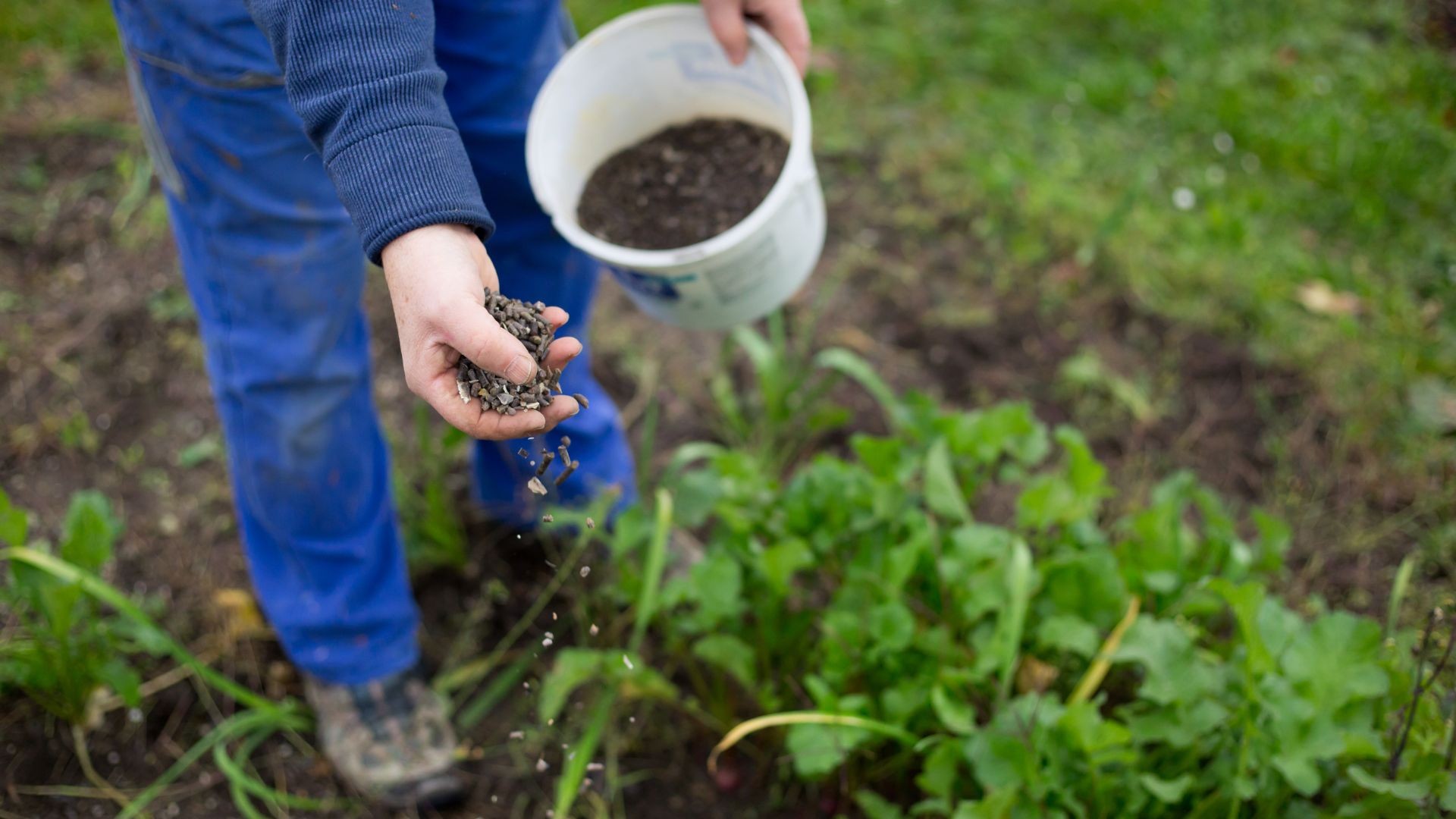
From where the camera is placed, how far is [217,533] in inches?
74.5

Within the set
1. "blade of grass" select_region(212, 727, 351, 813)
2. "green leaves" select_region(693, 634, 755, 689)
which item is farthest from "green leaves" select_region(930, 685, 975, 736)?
"blade of grass" select_region(212, 727, 351, 813)

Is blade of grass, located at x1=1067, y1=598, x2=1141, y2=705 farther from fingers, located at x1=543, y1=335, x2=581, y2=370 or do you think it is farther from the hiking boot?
the hiking boot

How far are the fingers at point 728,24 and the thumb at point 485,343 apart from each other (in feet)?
2.17

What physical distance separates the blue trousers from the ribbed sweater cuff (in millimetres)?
322

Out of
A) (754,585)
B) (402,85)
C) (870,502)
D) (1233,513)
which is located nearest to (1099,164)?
(1233,513)

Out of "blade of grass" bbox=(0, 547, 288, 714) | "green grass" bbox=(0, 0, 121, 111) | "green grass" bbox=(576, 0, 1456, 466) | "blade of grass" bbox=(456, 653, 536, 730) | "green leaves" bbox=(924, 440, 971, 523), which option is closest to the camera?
"blade of grass" bbox=(0, 547, 288, 714)

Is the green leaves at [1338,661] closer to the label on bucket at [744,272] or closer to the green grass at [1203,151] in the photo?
the label on bucket at [744,272]

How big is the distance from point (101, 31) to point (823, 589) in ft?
8.21

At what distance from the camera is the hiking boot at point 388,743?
156cm

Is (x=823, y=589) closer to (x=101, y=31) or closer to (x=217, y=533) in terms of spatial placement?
(x=217, y=533)

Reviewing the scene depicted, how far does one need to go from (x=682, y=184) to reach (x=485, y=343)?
71 centimetres

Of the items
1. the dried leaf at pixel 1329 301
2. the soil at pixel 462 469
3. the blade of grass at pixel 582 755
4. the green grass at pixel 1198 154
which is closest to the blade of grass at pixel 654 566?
the blade of grass at pixel 582 755

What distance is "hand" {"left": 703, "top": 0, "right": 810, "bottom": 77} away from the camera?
1343 mm

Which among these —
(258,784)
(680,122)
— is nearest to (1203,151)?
(680,122)
